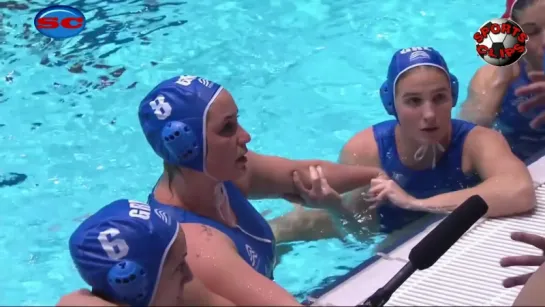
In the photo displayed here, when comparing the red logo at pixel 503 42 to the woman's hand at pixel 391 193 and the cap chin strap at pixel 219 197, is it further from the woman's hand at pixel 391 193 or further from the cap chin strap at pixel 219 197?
the cap chin strap at pixel 219 197

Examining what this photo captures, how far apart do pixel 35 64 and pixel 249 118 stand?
2015 mm

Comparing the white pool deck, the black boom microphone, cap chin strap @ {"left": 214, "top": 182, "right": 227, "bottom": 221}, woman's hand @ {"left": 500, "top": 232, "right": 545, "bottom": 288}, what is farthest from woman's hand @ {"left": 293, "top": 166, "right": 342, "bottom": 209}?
the black boom microphone

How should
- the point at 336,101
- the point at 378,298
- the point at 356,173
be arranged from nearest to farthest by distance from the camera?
1. the point at 378,298
2. the point at 356,173
3. the point at 336,101

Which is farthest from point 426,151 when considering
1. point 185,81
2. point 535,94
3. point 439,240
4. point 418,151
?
point 439,240

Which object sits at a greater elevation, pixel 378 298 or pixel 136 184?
pixel 378 298

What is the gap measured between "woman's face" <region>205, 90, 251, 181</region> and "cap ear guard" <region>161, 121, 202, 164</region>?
0.23 ft

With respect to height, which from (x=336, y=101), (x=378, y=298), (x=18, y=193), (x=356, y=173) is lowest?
(x=18, y=193)

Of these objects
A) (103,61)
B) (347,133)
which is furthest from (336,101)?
(103,61)

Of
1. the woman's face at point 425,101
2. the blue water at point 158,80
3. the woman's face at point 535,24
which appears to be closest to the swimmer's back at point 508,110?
the woman's face at point 535,24

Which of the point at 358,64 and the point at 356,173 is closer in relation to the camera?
the point at 356,173

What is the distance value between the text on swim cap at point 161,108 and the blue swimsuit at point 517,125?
2.85 metres

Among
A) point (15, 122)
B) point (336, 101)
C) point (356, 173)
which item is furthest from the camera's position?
point (336, 101)

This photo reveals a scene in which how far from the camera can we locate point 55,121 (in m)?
6.88

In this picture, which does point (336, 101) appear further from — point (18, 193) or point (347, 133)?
point (18, 193)
